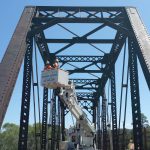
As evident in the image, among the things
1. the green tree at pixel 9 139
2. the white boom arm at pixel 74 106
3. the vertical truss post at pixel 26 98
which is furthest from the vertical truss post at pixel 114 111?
the green tree at pixel 9 139

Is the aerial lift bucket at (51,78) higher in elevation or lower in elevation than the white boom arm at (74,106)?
higher

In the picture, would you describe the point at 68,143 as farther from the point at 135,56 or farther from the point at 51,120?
the point at 51,120

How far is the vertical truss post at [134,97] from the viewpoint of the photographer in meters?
14.4

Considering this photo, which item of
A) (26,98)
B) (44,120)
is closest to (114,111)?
(44,120)

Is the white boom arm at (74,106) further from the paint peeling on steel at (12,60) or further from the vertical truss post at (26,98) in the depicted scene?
the paint peeling on steel at (12,60)

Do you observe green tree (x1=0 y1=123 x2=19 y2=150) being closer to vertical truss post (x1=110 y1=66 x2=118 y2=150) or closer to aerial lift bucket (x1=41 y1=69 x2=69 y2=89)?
vertical truss post (x1=110 y1=66 x2=118 y2=150)

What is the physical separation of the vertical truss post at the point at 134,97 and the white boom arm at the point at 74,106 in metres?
2.83

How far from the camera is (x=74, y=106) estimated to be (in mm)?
18297

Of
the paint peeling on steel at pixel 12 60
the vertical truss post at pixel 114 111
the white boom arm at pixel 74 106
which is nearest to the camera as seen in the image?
the paint peeling on steel at pixel 12 60

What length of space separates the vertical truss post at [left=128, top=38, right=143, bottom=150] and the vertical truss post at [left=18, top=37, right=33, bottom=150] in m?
4.36

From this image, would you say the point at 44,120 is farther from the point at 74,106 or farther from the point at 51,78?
the point at 51,78

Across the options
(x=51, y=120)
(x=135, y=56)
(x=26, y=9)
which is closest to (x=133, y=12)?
(x=135, y=56)

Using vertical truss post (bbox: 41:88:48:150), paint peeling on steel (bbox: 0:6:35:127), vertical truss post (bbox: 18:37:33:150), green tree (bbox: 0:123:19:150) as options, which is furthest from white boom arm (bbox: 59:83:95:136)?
green tree (bbox: 0:123:19:150)

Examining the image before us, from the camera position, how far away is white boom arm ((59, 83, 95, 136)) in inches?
648
